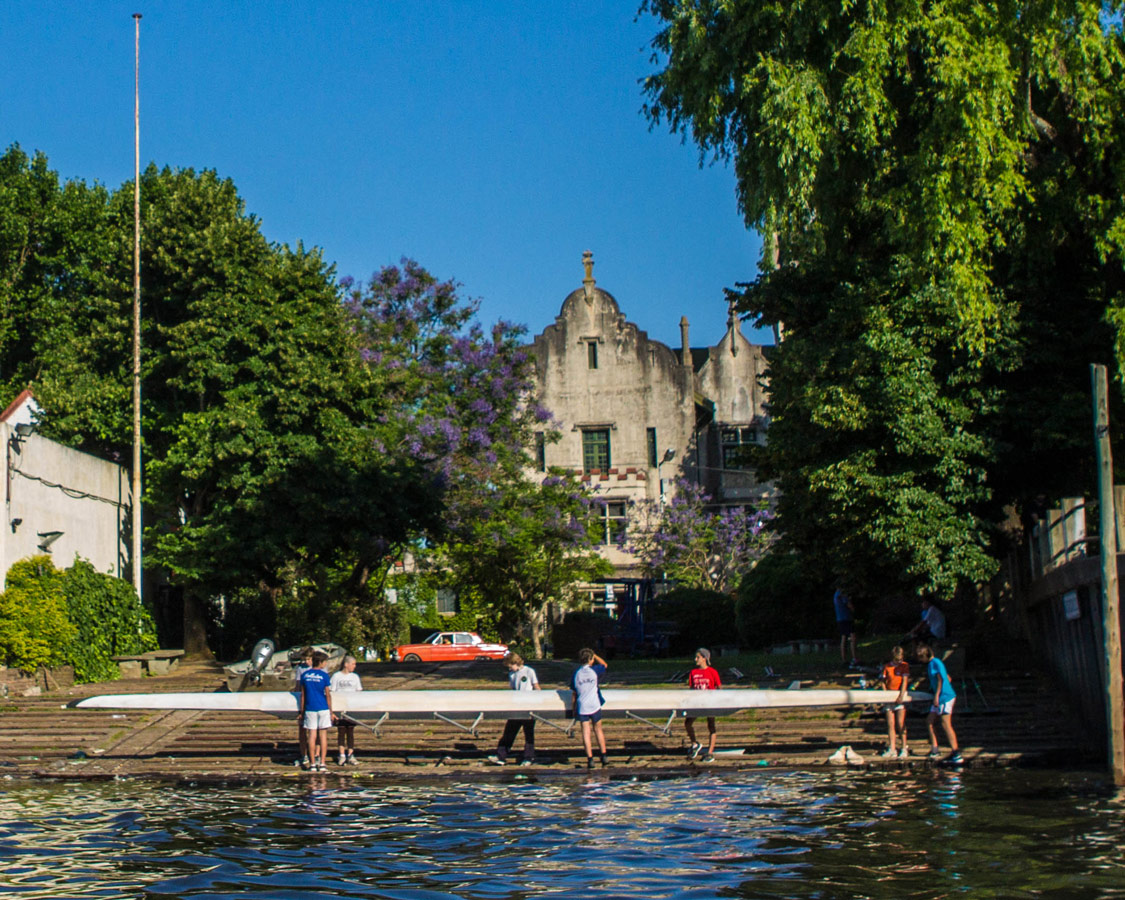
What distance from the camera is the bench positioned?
31581mm

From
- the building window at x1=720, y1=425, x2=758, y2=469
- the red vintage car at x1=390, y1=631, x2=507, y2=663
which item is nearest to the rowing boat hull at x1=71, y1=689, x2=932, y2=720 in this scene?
the red vintage car at x1=390, y1=631, x2=507, y2=663

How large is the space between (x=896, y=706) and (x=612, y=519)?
122ft

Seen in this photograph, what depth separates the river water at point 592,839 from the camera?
1041 centimetres

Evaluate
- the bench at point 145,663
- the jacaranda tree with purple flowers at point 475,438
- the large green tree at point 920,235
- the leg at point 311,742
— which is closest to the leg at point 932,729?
the large green tree at point 920,235

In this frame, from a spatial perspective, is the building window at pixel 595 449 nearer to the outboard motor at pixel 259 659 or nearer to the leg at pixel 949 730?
the outboard motor at pixel 259 659

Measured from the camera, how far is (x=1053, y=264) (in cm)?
2155

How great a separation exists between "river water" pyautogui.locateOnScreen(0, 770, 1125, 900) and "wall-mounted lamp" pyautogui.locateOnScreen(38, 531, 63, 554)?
47.6ft

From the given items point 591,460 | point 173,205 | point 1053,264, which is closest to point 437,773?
point 1053,264

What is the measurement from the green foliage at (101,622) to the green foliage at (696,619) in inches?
761

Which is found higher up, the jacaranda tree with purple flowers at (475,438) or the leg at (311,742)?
the jacaranda tree with purple flowers at (475,438)

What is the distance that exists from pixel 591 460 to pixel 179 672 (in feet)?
91.3

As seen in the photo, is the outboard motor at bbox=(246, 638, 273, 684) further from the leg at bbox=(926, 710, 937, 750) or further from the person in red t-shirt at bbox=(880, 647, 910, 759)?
the leg at bbox=(926, 710, 937, 750)

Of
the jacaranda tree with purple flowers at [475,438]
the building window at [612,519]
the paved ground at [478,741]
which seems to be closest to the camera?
the paved ground at [478,741]

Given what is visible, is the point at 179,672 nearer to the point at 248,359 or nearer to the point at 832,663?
the point at 248,359
